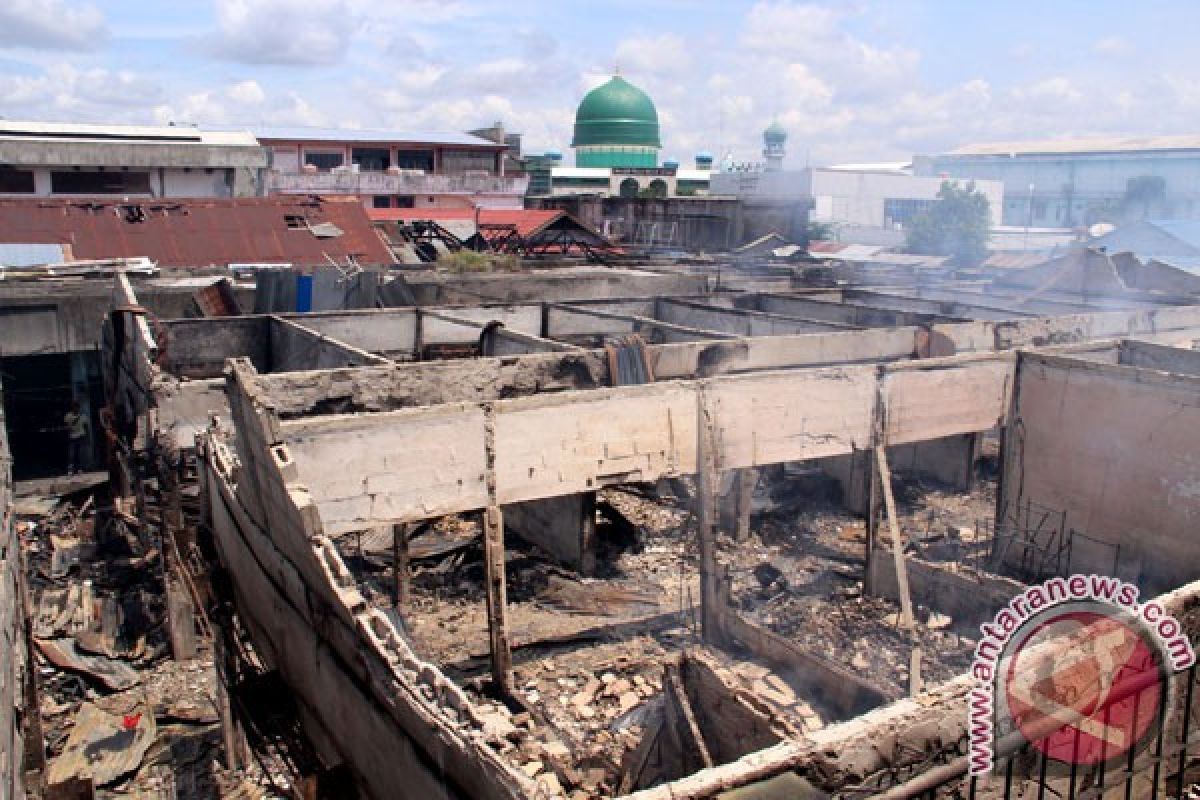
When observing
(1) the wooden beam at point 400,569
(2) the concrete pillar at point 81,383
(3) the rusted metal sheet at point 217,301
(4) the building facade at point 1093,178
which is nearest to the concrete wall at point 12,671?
(1) the wooden beam at point 400,569

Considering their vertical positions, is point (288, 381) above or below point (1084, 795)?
above

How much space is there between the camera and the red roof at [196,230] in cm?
2072

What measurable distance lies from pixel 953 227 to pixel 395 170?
2346cm

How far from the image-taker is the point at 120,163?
2697 centimetres

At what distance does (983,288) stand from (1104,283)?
258cm

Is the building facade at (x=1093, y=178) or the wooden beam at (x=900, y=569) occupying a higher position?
the building facade at (x=1093, y=178)

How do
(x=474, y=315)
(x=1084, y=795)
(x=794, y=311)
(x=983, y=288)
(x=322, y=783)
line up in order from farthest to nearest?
(x=983, y=288) → (x=794, y=311) → (x=474, y=315) → (x=322, y=783) → (x=1084, y=795)

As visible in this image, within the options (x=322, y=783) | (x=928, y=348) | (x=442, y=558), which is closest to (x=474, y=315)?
(x=442, y=558)

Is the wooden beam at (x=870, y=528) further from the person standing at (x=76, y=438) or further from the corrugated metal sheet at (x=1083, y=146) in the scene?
the corrugated metal sheet at (x=1083, y=146)

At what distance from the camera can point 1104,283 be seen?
1947cm

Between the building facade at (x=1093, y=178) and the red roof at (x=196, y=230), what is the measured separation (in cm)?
4248

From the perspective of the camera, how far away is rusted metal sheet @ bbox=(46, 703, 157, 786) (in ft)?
26.0

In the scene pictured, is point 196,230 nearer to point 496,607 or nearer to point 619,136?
point 496,607

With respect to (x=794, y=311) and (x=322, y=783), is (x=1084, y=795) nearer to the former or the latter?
(x=322, y=783)
